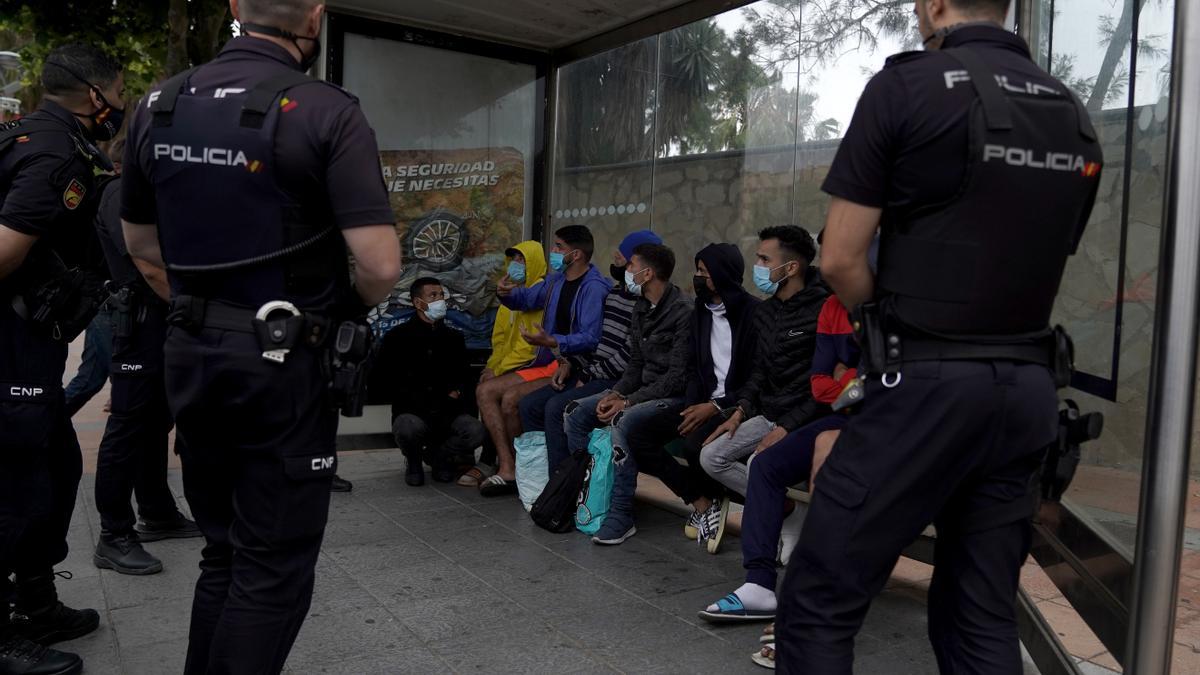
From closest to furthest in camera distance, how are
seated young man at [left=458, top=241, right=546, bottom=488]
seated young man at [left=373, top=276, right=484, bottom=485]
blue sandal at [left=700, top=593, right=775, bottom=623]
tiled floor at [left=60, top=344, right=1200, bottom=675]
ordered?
tiled floor at [left=60, top=344, right=1200, bottom=675] → blue sandal at [left=700, top=593, right=775, bottom=623] → seated young man at [left=373, top=276, right=484, bottom=485] → seated young man at [left=458, top=241, right=546, bottom=488]

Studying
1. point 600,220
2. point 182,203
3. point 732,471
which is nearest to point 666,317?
point 732,471

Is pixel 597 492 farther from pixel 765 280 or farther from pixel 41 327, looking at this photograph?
pixel 41 327

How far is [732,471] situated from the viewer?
4512 millimetres

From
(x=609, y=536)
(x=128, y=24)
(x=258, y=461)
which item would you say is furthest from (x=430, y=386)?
(x=128, y=24)

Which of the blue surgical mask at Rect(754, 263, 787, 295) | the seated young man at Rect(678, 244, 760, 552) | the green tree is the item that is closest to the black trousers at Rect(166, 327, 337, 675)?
the blue surgical mask at Rect(754, 263, 787, 295)

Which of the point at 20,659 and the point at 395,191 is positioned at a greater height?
the point at 395,191

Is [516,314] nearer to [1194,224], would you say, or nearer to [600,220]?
[600,220]

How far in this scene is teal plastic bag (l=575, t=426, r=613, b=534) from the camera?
5016 millimetres

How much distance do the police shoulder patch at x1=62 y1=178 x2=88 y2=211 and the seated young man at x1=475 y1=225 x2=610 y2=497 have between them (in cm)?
290

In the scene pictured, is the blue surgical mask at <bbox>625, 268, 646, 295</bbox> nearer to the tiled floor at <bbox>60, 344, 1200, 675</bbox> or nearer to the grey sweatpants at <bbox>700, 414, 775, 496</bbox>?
the grey sweatpants at <bbox>700, 414, 775, 496</bbox>

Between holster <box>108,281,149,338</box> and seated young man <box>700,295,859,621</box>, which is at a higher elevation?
holster <box>108,281,149,338</box>

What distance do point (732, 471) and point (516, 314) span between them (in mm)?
2310

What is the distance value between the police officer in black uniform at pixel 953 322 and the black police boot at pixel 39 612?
8.88 ft

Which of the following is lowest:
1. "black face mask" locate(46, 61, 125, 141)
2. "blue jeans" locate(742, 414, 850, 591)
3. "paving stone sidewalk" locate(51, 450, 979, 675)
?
"paving stone sidewalk" locate(51, 450, 979, 675)
